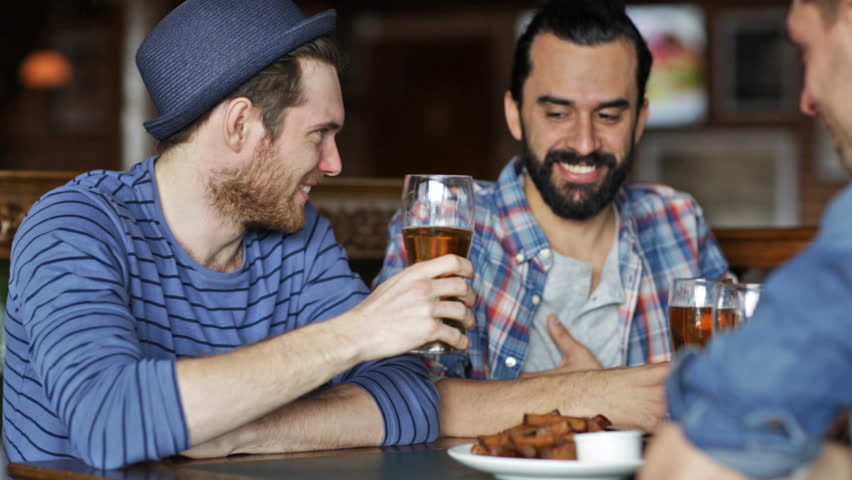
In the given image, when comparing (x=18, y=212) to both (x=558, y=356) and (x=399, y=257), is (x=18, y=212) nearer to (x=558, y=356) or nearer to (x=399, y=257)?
(x=399, y=257)

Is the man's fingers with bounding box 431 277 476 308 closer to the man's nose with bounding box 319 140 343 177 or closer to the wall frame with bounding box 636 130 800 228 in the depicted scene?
the man's nose with bounding box 319 140 343 177

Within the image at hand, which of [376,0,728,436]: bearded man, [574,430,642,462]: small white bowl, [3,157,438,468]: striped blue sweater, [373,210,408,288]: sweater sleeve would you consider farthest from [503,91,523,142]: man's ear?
[574,430,642,462]: small white bowl

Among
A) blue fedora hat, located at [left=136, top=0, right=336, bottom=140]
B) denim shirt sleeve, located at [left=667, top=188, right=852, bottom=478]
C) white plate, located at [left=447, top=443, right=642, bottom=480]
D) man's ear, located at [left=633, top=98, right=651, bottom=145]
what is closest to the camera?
denim shirt sleeve, located at [left=667, top=188, right=852, bottom=478]

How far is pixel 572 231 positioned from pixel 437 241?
1.01m

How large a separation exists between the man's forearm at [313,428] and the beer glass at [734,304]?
22.3 inches

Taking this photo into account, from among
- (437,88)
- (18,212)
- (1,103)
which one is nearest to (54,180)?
(18,212)

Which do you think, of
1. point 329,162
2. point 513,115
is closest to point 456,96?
point 513,115

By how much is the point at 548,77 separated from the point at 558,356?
2.16ft

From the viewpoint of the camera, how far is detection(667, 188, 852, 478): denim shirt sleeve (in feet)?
3.14

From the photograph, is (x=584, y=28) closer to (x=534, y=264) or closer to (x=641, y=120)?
(x=641, y=120)

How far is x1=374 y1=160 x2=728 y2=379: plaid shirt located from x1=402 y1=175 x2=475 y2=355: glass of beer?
657mm

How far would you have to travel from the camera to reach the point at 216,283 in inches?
79.6

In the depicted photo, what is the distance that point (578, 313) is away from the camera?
258 cm

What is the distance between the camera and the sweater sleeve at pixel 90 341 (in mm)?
1515
